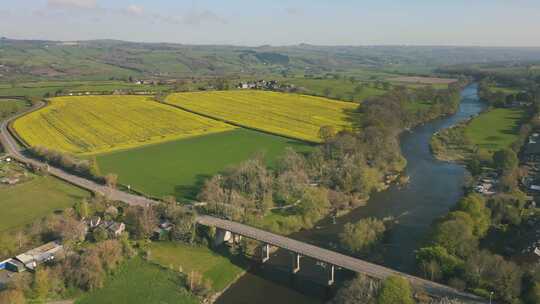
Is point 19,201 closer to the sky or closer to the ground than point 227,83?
closer to the ground

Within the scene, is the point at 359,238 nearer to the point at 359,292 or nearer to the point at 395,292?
the point at 359,292

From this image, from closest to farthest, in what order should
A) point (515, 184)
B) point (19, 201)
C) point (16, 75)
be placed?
point (19, 201)
point (515, 184)
point (16, 75)

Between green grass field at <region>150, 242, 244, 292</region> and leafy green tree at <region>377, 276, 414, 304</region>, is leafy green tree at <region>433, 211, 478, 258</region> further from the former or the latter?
green grass field at <region>150, 242, 244, 292</region>

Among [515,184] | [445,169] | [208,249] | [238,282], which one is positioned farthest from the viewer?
[445,169]

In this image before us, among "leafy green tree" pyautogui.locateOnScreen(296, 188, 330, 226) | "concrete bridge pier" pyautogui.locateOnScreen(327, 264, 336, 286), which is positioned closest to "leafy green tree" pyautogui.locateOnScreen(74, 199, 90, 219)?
"leafy green tree" pyautogui.locateOnScreen(296, 188, 330, 226)

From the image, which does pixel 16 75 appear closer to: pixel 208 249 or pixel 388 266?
pixel 208 249

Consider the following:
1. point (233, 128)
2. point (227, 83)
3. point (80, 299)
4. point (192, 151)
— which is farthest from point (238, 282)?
point (227, 83)

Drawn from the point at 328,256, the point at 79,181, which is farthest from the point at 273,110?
the point at 328,256
